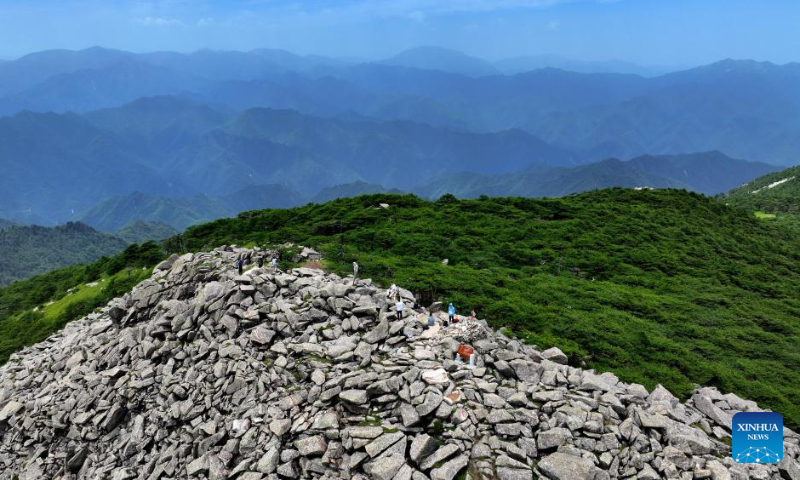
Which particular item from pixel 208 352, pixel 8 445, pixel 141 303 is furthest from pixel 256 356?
pixel 8 445

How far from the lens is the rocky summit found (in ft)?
43.0

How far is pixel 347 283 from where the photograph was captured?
21.0 metres

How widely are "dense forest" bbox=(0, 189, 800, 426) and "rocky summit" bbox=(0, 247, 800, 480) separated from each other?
11.7ft

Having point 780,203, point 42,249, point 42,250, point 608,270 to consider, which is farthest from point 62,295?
point 42,249

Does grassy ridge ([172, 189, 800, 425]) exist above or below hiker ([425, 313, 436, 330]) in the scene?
below

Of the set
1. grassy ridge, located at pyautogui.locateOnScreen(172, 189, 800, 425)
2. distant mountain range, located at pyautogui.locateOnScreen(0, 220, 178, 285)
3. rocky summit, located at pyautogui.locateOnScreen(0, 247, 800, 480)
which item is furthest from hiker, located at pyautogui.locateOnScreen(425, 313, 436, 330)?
distant mountain range, located at pyautogui.locateOnScreen(0, 220, 178, 285)

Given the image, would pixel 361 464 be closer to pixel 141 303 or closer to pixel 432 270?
pixel 432 270

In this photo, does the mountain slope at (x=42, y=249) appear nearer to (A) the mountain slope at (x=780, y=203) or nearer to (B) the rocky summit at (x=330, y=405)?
(B) the rocky summit at (x=330, y=405)

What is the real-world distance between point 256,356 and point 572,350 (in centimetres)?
1428

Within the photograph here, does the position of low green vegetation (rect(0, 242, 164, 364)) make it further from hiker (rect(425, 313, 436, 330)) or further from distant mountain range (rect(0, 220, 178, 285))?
distant mountain range (rect(0, 220, 178, 285))

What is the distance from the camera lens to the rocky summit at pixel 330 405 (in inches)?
516

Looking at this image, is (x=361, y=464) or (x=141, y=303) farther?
(x=141, y=303)

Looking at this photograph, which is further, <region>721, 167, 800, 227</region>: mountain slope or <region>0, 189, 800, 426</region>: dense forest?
<region>721, 167, 800, 227</region>: mountain slope

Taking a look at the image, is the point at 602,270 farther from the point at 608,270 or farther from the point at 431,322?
the point at 431,322
